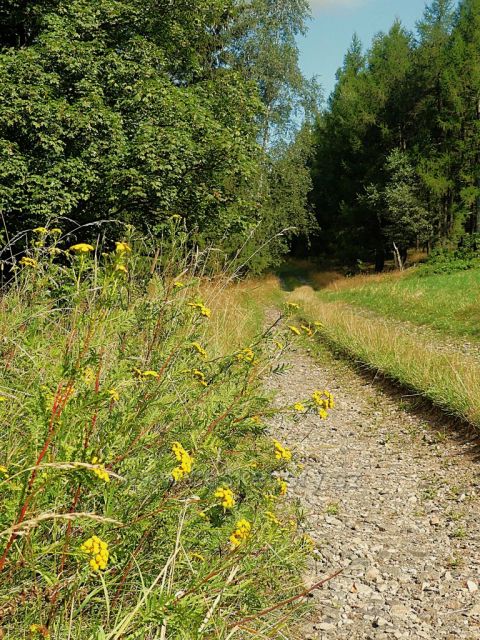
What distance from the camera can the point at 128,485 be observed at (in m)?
1.89

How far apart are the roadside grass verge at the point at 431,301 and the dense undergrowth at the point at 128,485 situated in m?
9.28

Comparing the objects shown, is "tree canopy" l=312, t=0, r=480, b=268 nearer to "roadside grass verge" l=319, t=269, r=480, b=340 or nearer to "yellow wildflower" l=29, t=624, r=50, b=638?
"roadside grass verge" l=319, t=269, r=480, b=340

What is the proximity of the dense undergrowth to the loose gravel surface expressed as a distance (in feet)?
1.26

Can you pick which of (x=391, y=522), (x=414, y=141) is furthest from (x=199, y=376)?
(x=414, y=141)

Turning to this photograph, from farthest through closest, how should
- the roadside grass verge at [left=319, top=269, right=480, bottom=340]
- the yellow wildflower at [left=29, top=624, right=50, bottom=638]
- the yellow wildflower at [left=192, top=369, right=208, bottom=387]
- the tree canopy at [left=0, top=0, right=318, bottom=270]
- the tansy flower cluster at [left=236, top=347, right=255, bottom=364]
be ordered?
the roadside grass verge at [left=319, top=269, right=480, bottom=340]
the tree canopy at [left=0, top=0, right=318, bottom=270]
the yellow wildflower at [left=192, top=369, right=208, bottom=387]
the tansy flower cluster at [left=236, top=347, right=255, bottom=364]
the yellow wildflower at [left=29, top=624, right=50, bottom=638]

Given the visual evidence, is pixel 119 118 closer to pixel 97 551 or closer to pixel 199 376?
pixel 199 376

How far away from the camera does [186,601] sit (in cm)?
152

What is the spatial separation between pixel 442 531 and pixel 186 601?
270 centimetres

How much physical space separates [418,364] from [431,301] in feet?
29.7

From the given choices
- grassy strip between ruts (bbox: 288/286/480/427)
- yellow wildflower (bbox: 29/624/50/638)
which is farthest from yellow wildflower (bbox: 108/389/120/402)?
Result: grassy strip between ruts (bbox: 288/286/480/427)

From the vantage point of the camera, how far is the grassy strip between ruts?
5.58 m

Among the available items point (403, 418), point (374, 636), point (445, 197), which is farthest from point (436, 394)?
point (445, 197)

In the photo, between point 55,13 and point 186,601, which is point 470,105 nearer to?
point 55,13

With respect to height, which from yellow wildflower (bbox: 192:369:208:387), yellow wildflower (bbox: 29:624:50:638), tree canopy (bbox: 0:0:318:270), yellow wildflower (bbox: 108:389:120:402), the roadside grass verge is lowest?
the roadside grass verge
